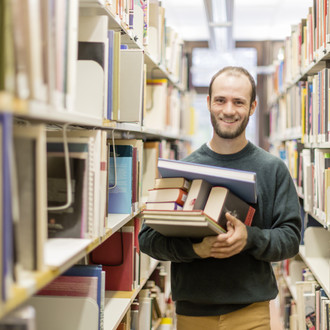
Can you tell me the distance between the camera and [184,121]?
5211mm

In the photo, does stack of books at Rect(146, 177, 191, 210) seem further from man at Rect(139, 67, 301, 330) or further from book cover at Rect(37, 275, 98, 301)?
book cover at Rect(37, 275, 98, 301)

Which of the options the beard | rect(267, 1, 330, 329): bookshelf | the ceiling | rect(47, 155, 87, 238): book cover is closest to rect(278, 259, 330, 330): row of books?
rect(267, 1, 330, 329): bookshelf

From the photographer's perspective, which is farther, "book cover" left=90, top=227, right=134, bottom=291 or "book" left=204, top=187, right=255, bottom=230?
"book cover" left=90, top=227, right=134, bottom=291

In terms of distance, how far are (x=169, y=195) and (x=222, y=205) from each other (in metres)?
0.19

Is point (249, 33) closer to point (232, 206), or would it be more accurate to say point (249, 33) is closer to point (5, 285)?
point (232, 206)

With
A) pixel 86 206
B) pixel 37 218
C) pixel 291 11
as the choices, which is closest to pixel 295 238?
pixel 86 206

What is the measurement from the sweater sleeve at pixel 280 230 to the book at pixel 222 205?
86 mm

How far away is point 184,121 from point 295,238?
138 inches

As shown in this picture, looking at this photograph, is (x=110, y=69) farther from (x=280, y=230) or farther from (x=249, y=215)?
(x=280, y=230)

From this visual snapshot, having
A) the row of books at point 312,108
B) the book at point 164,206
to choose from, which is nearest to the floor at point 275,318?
the row of books at point 312,108

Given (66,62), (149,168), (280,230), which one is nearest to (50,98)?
(66,62)

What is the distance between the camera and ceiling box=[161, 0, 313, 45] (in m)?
5.81

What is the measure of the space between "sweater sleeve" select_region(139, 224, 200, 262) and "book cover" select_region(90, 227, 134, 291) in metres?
0.47

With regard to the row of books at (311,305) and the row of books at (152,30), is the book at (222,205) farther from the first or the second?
the row of books at (311,305)
